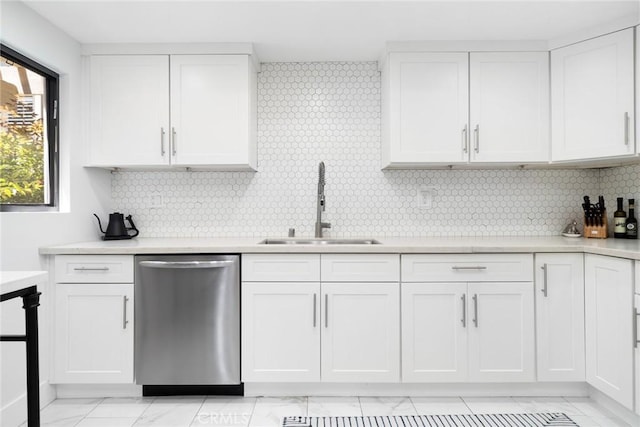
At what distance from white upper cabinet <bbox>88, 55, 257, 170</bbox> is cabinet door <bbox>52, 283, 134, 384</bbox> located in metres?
0.88

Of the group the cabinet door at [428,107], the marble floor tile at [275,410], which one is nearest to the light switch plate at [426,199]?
the cabinet door at [428,107]

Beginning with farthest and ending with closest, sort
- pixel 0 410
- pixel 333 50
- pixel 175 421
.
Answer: pixel 333 50 → pixel 175 421 → pixel 0 410

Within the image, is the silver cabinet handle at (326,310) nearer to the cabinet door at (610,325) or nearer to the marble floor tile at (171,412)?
the marble floor tile at (171,412)

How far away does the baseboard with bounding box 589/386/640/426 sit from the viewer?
2.15 meters

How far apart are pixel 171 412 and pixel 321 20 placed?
2396mm

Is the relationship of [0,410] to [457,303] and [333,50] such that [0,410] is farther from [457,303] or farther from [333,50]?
[333,50]

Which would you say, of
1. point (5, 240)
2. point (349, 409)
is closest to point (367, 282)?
point (349, 409)

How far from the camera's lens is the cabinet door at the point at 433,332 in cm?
241

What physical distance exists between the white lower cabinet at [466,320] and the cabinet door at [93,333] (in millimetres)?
1608

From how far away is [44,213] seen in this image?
2.40m

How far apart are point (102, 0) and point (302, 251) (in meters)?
1.74

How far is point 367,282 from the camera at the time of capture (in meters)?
2.42

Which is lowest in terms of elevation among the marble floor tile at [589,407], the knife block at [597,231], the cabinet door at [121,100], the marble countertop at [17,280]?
the marble floor tile at [589,407]

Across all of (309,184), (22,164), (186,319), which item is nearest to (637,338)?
(309,184)
